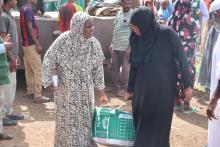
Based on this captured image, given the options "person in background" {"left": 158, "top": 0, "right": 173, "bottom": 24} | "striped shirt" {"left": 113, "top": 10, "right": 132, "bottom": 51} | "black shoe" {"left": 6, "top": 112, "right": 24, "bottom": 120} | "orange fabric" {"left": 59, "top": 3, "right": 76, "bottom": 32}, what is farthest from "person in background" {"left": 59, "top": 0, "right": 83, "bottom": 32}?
"person in background" {"left": 158, "top": 0, "right": 173, "bottom": 24}

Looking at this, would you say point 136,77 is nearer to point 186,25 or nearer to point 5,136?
point 5,136

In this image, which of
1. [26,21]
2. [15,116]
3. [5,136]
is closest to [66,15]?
[26,21]

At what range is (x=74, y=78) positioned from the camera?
4957mm

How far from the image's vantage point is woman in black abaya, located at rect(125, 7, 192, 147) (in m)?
4.61

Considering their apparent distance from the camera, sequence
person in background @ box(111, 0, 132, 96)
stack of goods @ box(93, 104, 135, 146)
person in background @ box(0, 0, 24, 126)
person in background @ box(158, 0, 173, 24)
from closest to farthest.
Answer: stack of goods @ box(93, 104, 135, 146) < person in background @ box(0, 0, 24, 126) < person in background @ box(111, 0, 132, 96) < person in background @ box(158, 0, 173, 24)

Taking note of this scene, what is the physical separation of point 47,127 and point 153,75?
2.53 meters

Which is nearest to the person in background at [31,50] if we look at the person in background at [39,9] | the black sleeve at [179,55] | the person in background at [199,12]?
the person in background at [39,9]

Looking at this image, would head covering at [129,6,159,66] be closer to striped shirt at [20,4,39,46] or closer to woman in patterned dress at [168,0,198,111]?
woman in patterned dress at [168,0,198,111]

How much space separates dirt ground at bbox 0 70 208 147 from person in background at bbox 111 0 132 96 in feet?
1.44

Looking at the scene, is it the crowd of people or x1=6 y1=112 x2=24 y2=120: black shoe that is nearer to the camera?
the crowd of people

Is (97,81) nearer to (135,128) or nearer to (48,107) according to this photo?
(135,128)

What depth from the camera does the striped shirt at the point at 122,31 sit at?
8215 mm

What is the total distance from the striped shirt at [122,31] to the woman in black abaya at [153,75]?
136 inches

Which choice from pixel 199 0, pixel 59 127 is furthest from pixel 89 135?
pixel 199 0
